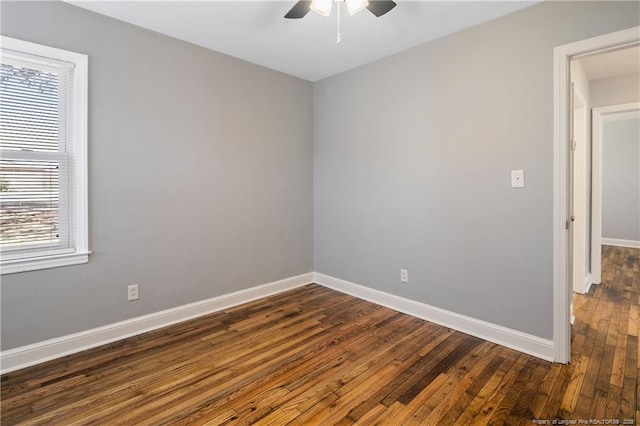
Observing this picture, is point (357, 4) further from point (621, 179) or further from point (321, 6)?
point (621, 179)

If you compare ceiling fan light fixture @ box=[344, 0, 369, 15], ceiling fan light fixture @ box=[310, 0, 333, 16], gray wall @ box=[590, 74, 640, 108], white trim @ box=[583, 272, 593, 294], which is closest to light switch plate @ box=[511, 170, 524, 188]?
ceiling fan light fixture @ box=[344, 0, 369, 15]

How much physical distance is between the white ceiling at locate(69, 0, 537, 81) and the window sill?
6.00 ft

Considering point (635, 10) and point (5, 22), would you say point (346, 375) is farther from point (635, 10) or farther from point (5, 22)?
point (5, 22)

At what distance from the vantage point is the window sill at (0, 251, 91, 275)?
2.04 meters

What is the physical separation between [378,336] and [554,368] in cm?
120

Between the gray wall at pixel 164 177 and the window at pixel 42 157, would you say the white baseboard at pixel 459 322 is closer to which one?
the gray wall at pixel 164 177

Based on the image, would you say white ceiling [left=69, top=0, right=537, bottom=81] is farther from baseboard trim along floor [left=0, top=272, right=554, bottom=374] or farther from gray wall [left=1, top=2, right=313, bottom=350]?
baseboard trim along floor [left=0, top=272, right=554, bottom=374]

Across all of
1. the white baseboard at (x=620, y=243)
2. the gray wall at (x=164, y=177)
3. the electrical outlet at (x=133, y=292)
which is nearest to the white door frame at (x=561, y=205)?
the gray wall at (x=164, y=177)

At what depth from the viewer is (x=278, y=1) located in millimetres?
2197

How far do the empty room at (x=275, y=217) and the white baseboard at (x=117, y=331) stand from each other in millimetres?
14

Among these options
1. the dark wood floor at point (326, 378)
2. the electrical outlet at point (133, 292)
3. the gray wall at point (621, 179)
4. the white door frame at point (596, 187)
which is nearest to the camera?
the dark wood floor at point (326, 378)

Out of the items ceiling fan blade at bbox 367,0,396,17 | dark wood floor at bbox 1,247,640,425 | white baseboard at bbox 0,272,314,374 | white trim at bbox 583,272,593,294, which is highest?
ceiling fan blade at bbox 367,0,396,17

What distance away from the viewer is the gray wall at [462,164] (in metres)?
2.22

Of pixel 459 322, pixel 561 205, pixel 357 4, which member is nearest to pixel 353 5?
pixel 357 4
